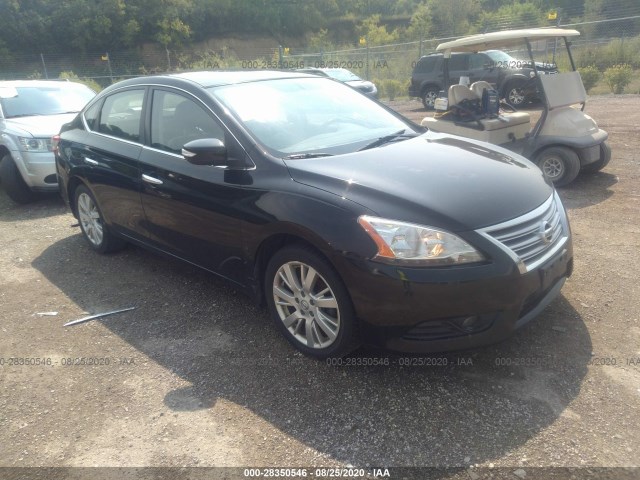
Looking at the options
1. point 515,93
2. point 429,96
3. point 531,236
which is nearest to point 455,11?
point 429,96

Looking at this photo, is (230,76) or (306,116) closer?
(306,116)

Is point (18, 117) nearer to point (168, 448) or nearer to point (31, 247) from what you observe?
point (31, 247)

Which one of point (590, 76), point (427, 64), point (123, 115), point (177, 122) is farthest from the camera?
point (590, 76)

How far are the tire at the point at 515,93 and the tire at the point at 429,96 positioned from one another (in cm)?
265

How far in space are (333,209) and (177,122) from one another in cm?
173

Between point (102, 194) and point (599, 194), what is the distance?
18.1ft

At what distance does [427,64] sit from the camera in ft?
55.3

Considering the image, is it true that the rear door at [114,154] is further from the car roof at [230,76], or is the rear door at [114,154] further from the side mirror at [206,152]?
the side mirror at [206,152]

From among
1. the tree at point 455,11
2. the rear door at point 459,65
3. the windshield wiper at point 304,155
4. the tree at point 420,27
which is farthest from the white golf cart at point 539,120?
the tree at point 455,11

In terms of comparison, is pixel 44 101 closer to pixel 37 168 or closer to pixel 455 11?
pixel 37 168

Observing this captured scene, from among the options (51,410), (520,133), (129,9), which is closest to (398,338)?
(51,410)

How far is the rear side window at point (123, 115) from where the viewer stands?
4266 millimetres

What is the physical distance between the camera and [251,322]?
3.71 metres

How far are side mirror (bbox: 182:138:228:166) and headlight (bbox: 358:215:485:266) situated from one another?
1.19 meters
